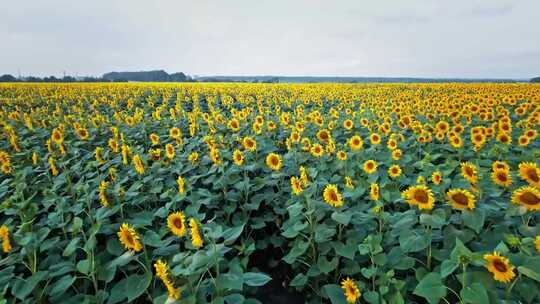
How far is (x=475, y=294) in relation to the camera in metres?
1.65

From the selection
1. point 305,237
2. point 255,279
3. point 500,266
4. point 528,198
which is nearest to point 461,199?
point 528,198

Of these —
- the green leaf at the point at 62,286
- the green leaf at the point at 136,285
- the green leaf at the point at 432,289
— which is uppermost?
the green leaf at the point at 432,289

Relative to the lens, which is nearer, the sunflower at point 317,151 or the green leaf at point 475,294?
the green leaf at point 475,294

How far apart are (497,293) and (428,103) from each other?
7774 mm

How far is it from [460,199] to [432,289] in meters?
0.73

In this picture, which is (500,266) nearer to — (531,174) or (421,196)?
(421,196)

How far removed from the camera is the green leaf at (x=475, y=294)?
162 cm

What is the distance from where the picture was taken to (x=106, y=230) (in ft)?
9.27

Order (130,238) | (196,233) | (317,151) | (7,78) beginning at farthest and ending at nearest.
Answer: (7,78)
(317,151)
(130,238)
(196,233)

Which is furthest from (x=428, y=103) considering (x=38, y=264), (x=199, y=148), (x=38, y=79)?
(x=38, y=79)

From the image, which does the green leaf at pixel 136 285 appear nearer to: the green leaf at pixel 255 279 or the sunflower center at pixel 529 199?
the green leaf at pixel 255 279

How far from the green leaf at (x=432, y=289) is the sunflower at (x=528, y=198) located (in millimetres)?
848

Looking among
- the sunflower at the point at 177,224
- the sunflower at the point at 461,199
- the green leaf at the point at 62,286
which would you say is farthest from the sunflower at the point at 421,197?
the green leaf at the point at 62,286

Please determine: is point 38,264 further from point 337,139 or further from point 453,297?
point 337,139
